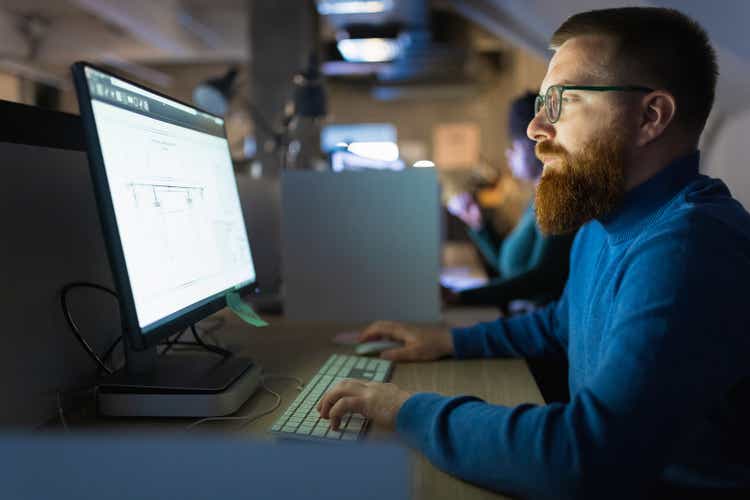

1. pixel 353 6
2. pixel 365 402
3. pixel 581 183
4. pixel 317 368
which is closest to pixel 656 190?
pixel 581 183

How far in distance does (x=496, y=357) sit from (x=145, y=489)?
889 millimetres

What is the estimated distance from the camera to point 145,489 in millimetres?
368

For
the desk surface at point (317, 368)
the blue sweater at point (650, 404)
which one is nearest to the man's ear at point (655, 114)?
the blue sweater at point (650, 404)

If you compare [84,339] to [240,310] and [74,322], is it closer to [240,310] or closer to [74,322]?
[74,322]

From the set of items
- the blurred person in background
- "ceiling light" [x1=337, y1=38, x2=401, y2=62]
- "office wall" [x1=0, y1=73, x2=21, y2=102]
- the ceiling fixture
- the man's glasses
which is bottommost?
the blurred person in background

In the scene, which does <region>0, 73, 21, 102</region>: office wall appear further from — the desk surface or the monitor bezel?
the desk surface

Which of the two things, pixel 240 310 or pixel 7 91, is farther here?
pixel 7 91

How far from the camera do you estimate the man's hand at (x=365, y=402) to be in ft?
2.43

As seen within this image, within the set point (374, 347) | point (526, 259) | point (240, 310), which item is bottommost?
point (526, 259)

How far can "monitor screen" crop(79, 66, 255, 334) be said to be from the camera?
2.36 ft

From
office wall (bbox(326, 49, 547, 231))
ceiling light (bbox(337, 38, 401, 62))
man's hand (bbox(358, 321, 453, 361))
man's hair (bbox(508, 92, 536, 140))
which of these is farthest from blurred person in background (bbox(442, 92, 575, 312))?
office wall (bbox(326, 49, 547, 231))

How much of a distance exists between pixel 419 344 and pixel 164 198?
55 centimetres

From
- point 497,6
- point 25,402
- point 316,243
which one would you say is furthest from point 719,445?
point 497,6

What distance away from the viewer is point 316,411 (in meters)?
0.81
